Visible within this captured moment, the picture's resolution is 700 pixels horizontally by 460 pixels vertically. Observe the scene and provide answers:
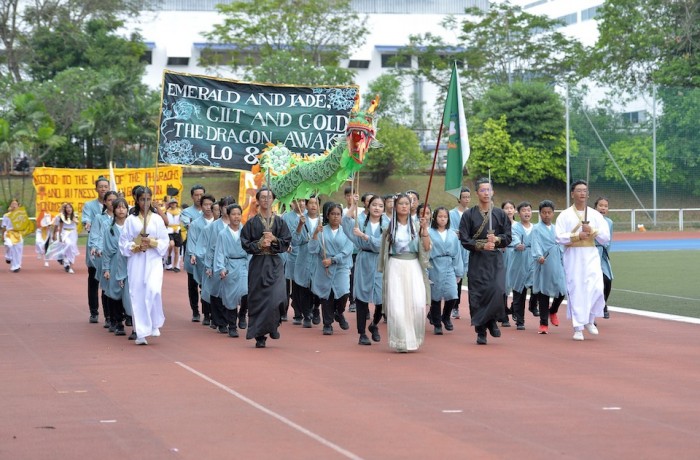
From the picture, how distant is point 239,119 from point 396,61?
39.7 m

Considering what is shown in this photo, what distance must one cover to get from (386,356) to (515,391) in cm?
248

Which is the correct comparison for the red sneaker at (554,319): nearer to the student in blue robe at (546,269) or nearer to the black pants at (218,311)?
the student in blue robe at (546,269)

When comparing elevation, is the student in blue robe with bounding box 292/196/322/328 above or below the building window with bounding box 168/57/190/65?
Answer: below

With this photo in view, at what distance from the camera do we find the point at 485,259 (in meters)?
13.0


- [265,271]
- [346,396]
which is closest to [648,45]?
[265,271]

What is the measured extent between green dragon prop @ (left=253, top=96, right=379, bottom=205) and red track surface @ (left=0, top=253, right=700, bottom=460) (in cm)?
172

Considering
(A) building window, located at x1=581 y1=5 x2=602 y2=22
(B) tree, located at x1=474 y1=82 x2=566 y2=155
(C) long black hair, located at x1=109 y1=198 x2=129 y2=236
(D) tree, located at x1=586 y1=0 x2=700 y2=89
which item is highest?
(A) building window, located at x1=581 y1=5 x2=602 y2=22

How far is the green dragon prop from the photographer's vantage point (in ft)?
40.8

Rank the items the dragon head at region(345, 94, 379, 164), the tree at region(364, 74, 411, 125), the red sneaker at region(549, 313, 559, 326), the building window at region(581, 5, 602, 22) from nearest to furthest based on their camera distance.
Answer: the dragon head at region(345, 94, 379, 164), the red sneaker at region(549, 313, 559, 326), the tree at region(364, 74, 411, 125), the building window at region(581, 5, 602, 22)

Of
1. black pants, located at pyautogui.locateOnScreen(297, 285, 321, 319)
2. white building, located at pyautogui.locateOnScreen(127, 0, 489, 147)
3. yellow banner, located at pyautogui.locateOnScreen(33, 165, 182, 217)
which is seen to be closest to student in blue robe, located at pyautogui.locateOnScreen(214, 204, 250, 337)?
black pants, located at pyautogui.locateOnScreen(297, 285, 321, 319)

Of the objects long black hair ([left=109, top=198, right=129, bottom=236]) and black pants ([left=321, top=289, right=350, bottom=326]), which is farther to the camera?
black pants ([left=321, top=289, right=350, bottom=326])

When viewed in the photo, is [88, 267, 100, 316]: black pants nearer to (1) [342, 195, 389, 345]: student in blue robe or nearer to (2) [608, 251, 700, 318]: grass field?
(1) [342, 195, 389, 345]: student in blue robe

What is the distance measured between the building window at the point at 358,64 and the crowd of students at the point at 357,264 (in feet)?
152

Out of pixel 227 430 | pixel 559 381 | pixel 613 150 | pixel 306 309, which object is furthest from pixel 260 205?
pixel 613 150
